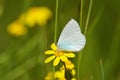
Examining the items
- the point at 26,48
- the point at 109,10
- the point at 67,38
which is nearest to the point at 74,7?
the point at 109,10

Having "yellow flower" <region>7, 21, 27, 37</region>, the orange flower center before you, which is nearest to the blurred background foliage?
"yellow flower" <region>7, 21, 27, 37</region>

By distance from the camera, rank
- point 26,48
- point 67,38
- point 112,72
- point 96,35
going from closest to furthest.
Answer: point 67,38 → point 112,72 → point 26,48 → point 96,35

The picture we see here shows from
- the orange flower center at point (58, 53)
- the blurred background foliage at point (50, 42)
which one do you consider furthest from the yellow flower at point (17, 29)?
the orange flower center at point (58, 53)

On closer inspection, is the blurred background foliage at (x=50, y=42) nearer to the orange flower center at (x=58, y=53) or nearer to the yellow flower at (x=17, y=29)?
the yellow flower at (x=17, y=29)

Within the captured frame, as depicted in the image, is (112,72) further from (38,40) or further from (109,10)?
(109,10)

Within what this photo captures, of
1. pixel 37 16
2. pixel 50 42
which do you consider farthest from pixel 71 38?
pixel 37 16

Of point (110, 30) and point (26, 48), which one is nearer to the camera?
point (26, 48)

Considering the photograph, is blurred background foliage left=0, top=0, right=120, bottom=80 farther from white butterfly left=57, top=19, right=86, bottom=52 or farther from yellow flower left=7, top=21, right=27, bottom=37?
white butterfly left=57, top=19, right=86, bottom=52
